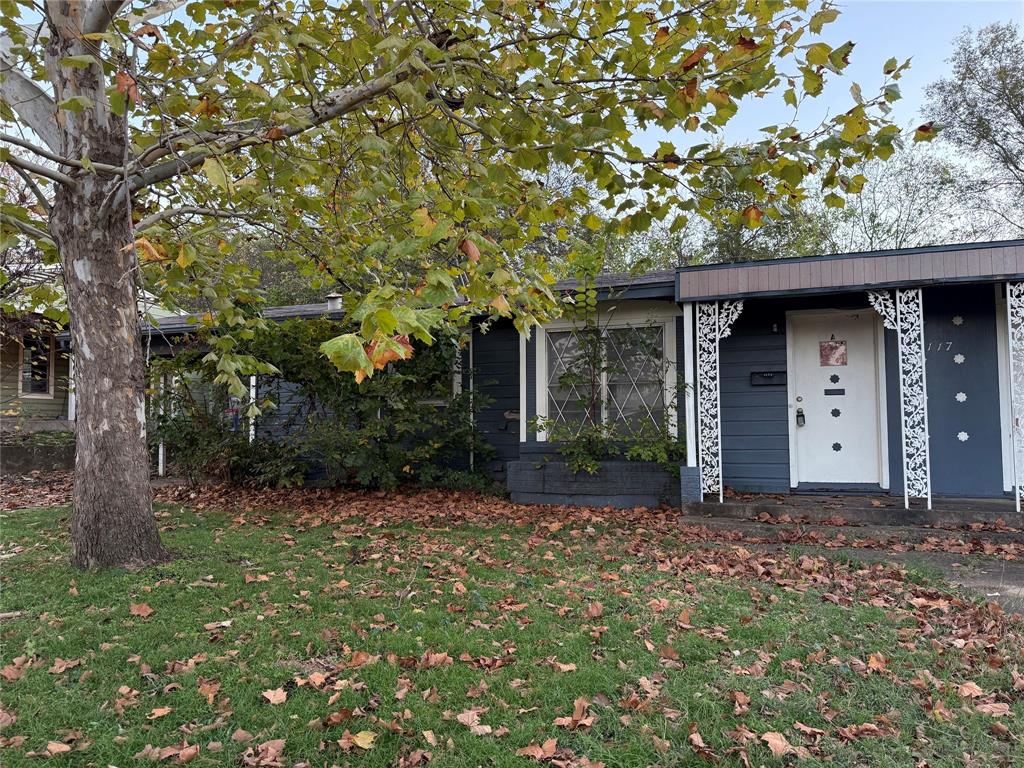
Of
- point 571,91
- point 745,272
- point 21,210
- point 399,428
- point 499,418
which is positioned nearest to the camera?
point 571,91

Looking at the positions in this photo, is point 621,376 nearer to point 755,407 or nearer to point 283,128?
point 755,407

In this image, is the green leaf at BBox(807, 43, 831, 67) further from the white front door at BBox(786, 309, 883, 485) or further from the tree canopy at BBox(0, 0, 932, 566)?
the white front door at BBox(786, 309, 883, 485)

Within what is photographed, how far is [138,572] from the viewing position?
14.6 ft

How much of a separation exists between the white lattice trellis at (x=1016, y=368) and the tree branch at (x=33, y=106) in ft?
28.0

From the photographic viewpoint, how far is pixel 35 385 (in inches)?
562

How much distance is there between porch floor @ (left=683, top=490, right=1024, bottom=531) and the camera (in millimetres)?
5695

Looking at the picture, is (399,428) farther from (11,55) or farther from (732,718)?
(732,718)

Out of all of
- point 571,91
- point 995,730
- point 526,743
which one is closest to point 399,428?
point 571,91

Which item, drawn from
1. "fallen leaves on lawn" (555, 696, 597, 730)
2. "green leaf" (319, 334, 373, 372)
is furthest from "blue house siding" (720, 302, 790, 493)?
"green leaf" (319, 334, 373, 372)

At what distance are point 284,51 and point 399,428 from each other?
445 centimetres

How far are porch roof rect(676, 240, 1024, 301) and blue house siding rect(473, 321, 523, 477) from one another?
2.93 meters

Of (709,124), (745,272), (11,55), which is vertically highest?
(11,55)

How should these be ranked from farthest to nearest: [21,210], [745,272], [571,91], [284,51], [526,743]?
[745,272]
[284,51]
[21,210]
[571,91]
[526,743]

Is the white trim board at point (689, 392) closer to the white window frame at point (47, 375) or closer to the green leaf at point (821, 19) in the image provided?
the green leaf at point (821, 19)
